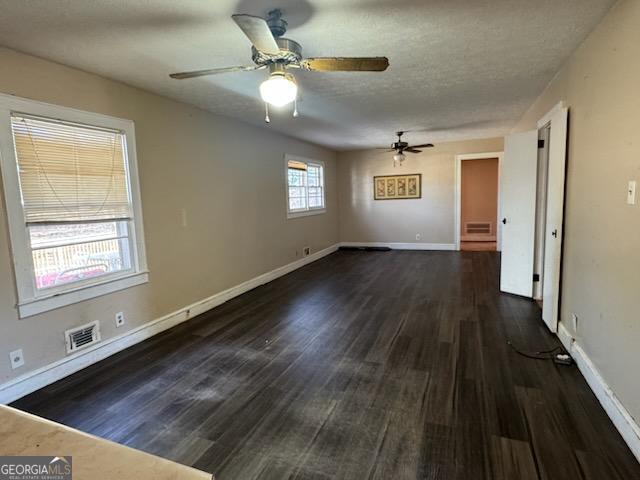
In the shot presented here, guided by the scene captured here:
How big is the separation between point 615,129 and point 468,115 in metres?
3.13

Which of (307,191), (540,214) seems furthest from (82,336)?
(307,191)

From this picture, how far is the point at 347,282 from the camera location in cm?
540

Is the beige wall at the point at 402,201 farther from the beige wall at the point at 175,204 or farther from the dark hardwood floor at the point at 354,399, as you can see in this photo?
the dark hardwood floor at the point at 354,399

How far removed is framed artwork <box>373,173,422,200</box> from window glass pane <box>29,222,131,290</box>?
6136 mm

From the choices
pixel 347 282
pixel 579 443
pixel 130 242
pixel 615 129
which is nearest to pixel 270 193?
pixel 347 282

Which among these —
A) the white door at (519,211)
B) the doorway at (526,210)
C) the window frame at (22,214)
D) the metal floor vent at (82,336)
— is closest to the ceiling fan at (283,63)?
the window frame at (22,214)

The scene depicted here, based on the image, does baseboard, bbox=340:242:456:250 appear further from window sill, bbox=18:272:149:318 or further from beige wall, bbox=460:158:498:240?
window sill, bbox=18:272:149:318

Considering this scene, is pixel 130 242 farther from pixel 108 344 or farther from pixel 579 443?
pixel 579 443

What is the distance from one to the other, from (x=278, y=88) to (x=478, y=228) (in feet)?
28.1

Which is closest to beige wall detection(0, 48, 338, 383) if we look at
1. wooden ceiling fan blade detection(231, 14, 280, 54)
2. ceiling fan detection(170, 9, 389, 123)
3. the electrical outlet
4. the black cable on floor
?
the electrical outlet

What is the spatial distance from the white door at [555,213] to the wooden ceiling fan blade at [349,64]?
1.86 meters

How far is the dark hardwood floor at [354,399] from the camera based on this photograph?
1789 millimetres

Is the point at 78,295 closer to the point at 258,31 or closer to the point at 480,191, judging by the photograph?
the point at 258,31

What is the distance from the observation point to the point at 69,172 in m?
2.80
